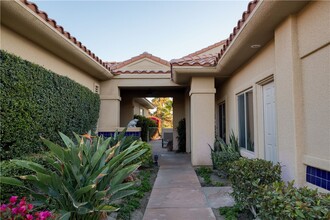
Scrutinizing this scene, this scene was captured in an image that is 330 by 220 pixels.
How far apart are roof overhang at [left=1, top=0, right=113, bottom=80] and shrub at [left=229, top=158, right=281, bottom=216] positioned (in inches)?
204

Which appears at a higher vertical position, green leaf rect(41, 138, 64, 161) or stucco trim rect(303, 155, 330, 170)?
green leaf rect(41, 138, 64, 161)

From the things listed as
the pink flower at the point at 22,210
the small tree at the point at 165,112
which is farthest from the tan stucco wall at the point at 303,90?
the small tree at the point at 165,112

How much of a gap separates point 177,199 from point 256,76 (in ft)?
13.2

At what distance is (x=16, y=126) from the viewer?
4.93 meters

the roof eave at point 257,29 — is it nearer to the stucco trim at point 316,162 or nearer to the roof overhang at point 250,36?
the roof overhang at point 250,36

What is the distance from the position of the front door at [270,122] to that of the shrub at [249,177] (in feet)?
4.97

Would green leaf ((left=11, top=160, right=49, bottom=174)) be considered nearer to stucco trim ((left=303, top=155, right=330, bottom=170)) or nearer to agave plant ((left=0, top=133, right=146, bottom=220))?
agave plant ((left=0, top=133, right=146, bottom=220))

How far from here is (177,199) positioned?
5484 millimetres

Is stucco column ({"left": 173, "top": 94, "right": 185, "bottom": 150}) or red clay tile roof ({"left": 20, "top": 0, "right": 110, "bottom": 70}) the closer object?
red clay tile roof ({"left": 20, "top": 0, "right": 110, "bottom": 70})

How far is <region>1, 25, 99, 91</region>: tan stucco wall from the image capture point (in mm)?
5168

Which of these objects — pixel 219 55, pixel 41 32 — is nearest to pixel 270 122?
pixel 219 55

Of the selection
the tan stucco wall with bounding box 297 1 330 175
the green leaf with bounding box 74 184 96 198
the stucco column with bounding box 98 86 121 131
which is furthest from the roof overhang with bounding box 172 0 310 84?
the green leaf with bounding box 74 184 96 198

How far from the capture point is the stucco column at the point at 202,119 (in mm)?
9172

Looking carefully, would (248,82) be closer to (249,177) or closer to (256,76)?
(256,76)
